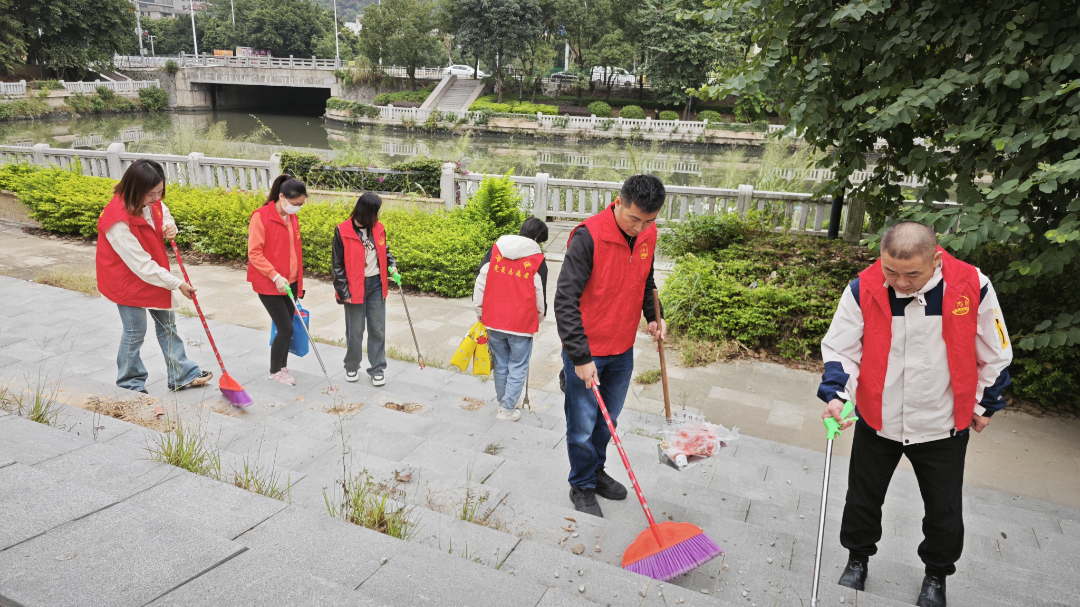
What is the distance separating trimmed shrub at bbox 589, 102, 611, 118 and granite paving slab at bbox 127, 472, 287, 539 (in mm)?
36156

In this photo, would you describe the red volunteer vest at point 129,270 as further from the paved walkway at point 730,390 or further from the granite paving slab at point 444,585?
the granite paving slab at point 444,585

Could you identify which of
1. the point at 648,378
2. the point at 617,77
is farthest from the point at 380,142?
the point at 648,378

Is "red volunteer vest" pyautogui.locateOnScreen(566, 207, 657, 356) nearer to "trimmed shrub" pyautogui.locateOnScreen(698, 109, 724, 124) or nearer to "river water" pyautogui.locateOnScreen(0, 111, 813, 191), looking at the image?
"river water" pyautogui.locateOnScreen(0, 111, 813, 191)

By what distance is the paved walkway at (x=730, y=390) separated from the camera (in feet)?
13.9

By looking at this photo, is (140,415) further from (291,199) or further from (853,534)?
(853,534)

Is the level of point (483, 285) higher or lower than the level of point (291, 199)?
lower

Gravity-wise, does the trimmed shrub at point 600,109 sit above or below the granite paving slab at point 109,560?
above

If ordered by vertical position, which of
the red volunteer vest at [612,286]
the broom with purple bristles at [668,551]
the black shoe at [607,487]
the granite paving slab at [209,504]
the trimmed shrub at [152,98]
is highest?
the trimmed shrub at [152,98]

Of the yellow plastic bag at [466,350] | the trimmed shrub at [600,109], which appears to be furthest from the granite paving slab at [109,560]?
the trimmed shrub at [600,109]

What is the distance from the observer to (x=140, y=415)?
3795mm

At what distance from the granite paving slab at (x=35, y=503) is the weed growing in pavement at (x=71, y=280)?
5.44 meters

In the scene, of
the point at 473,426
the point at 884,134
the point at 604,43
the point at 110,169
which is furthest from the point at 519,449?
the point at 604,43

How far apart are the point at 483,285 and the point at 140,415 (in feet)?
6.96

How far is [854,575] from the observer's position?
9.08ft
